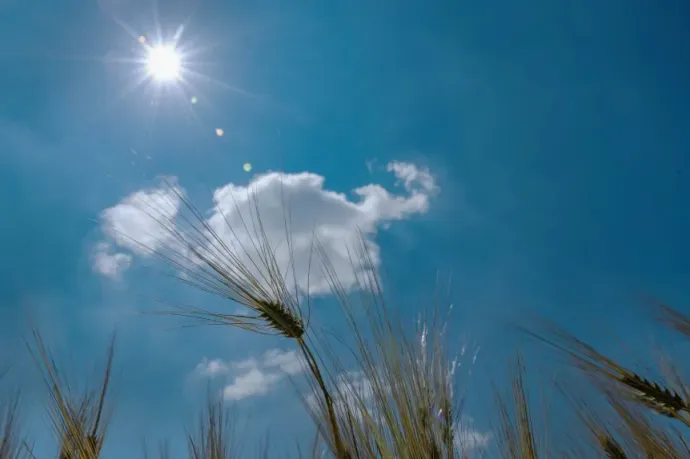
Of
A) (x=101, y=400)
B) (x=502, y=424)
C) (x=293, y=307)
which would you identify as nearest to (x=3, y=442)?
(x=101, y=400)

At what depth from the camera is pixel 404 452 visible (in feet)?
6.90

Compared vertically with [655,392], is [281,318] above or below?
above

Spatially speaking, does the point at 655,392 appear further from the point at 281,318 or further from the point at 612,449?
the point at 281,318

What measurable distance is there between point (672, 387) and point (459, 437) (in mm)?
1150

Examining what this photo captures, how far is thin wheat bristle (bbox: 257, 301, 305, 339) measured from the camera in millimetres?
2244

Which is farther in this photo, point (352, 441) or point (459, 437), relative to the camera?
point (459, 437)

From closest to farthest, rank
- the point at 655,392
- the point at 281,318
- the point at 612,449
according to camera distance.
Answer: the point at 281,318 < the point at 655,392 < the point at 612,449

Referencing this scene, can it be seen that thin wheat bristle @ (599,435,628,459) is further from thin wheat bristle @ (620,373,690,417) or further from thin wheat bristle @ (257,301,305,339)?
thin wheat bristle @ (257,301,305,339)

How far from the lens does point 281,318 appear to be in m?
2.25

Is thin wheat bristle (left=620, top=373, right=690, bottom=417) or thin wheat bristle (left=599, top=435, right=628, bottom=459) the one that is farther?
thin wheat bristle (left=599, top=435, right=628, bottom=459)

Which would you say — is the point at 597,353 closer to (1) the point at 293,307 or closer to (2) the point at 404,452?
(2) the point at 404,452

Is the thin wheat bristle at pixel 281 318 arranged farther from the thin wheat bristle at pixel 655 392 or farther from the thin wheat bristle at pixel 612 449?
the thin wheat bristle at pixel 612 449

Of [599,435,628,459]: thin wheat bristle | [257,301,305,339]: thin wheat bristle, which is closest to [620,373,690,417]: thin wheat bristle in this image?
[599,435,628,459]: thin wheat bristle

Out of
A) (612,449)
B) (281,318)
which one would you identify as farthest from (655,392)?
(281,318)
